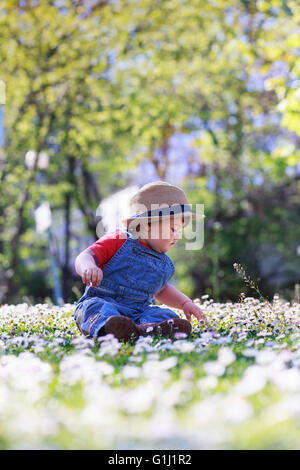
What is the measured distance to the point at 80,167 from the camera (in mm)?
18734

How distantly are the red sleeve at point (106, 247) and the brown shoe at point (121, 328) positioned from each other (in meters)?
0.80

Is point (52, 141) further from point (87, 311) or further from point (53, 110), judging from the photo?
point (87, 311)

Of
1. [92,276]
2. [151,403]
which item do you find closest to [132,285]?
[92,276]

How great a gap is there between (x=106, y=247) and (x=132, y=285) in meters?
0.41

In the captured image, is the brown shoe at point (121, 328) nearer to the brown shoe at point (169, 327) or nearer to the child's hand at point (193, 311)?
the brown shoe at point (169, 327)

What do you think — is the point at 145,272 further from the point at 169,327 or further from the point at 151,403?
the point at 151,403

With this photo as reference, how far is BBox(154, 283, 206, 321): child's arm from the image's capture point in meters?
4.46

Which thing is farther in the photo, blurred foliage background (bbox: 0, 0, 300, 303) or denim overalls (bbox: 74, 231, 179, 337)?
blurred foliage background (bbox: 0, 0, 300, 303)

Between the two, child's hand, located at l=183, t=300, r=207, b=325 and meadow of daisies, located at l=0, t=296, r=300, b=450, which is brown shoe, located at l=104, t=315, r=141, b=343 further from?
child's hand, located at l=183, t=300, r=207, b=325

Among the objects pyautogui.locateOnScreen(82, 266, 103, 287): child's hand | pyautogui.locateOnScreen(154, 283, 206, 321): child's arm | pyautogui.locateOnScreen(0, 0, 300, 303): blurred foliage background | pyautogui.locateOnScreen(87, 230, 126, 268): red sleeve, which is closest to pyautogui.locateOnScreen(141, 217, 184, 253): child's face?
pyautogui.locateOnScreen(87, 230, 126, 268): red sleeve

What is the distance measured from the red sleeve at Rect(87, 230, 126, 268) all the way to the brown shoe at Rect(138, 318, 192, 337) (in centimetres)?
76

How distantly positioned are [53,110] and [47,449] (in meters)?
13.1

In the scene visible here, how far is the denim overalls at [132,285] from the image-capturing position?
4.18 meters
